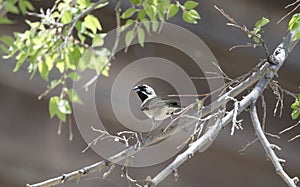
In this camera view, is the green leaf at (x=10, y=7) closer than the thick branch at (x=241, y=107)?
Yes

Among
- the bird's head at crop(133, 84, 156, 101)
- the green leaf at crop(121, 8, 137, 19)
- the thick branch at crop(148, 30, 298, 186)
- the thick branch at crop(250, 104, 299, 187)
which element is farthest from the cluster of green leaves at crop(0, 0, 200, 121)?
the bird's head at crop(133, 84, 156, 101)

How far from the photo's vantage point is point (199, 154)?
14.6ft

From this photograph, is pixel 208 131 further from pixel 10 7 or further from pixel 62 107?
pixel 10 7

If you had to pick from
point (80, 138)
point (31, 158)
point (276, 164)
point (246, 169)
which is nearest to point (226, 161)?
point (246, 169)

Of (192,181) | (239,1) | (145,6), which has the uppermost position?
(239,1)

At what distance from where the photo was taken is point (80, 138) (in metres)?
4.21

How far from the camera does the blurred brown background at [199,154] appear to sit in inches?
160

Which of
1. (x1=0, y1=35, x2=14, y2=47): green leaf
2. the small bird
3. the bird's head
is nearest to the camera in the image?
(x1=0, y1=35, x2=14, y2=47): green leaf

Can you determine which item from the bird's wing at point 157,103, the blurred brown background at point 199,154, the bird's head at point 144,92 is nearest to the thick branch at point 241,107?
the bird's wing at point 157,103

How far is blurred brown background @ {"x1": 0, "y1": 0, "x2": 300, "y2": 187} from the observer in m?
4.07

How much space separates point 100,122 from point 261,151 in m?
1.26

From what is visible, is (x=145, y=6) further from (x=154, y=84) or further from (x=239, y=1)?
(x=239, y=1)

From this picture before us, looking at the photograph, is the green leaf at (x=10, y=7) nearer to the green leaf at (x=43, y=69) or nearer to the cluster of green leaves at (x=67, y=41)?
the cluster of green leaves at (x=67, y=41)

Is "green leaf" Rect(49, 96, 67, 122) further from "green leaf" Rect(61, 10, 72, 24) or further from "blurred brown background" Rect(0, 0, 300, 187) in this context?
"blurred brown background" Rect(0, 0, 300, 187)
